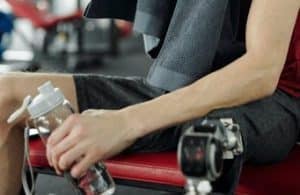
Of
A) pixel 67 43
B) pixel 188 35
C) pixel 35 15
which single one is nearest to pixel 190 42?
pixel 188 35

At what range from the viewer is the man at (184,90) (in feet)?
3.14

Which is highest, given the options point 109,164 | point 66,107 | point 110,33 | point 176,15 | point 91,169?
point 176,15

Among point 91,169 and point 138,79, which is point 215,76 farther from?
point 138,79

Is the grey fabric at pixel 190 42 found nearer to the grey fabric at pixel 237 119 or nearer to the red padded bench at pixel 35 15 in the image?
the grey fabric at pixel 237 119

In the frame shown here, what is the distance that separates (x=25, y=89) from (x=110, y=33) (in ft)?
16.4

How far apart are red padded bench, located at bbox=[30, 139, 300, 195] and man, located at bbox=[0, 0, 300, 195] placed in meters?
0.03

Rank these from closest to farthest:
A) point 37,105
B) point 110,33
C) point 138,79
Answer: point 37,105 → point 138,79 → point 110,33

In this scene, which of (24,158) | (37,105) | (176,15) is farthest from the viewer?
(24,158)

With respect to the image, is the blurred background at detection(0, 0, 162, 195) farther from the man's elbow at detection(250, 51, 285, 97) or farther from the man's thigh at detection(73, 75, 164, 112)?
the man's elbow at detection(250, 51, 285, 97)

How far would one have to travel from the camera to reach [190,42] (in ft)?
3.58

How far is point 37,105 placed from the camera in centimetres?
92

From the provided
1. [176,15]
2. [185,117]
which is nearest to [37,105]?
[185,117]

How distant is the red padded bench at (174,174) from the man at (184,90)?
0.03 metres

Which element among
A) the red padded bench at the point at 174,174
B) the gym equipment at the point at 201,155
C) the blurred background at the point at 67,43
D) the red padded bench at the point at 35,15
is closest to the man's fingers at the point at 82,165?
the gym equipment at the point at 201,155
